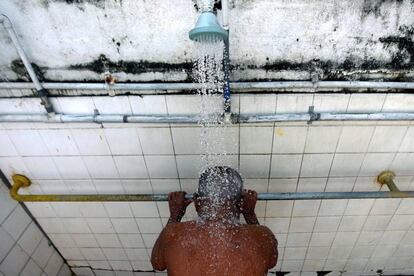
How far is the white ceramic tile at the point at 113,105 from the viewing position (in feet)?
7.64

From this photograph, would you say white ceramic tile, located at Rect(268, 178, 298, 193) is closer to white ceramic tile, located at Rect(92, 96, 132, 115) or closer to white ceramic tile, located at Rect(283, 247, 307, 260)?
white ceramic tile, located at Rect(283, 247, 307, 260)

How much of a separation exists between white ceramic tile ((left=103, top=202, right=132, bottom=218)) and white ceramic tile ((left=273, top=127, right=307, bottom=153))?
1.57 m

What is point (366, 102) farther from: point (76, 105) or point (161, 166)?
point (76, 105)

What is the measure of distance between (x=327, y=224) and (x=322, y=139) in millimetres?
1149

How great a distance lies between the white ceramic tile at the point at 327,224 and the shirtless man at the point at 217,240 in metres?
1.25

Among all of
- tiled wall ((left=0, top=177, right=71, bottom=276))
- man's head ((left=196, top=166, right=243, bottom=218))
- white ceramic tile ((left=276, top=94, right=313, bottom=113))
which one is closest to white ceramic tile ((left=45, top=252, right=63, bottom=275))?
tiled wall ((left=0, top=177, right=71, bottom=276))

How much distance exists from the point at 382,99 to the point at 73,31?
223cm

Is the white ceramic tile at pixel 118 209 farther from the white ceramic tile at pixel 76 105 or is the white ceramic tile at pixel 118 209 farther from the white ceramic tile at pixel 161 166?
the white ceramic tile at pixel 76 105

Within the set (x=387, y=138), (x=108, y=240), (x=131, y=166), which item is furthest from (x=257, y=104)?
(x=108, y=240)

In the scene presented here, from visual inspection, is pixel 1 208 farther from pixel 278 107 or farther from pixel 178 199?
pixel 278 107

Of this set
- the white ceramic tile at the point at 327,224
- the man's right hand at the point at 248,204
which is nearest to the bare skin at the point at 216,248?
the man's right hand at the point at 248,204

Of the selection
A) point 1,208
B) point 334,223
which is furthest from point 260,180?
point 1,208

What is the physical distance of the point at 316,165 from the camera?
8.69 ft

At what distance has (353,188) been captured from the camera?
2.81 meters
